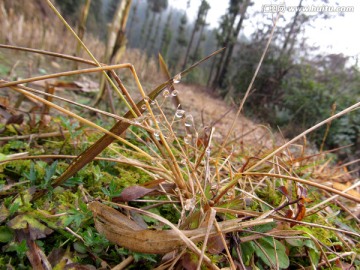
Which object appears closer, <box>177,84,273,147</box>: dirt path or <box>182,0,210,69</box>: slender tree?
<box>177,84,273,147</box>: dirt path

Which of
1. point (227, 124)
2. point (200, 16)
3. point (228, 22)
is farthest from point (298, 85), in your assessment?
point (200, 16)

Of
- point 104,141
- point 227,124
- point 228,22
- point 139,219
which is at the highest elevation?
point 228,22

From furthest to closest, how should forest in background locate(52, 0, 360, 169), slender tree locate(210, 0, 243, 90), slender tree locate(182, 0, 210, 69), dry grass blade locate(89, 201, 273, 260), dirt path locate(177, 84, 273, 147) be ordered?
slender tree locate(182, 0, 210, 69)
slender tree locate(210, 0, 243, 90)
forest in background locate(52, 0, 360, 169)
dirt path locate(177, 84, 273, 147)
dry grass blade locate(89, 201, 273, 260)


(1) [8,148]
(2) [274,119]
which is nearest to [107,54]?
(1) [8,148]

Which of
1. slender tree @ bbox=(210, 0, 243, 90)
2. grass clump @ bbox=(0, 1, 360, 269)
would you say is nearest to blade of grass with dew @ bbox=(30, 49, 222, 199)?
grass clump @ bbox=(0, 1, 360, 269)

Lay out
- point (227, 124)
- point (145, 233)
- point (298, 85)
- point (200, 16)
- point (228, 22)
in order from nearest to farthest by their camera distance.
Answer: point (145, 233) → point (227, 124) → point (298, 85) → point (228, 22) → point (200, 16)

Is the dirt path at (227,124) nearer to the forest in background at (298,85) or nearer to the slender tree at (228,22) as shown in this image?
→ the forest in background at (298,85)

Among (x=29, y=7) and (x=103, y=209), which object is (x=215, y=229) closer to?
(x=103, y=209)

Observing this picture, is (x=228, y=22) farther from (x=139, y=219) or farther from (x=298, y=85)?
(x=139, y=219)

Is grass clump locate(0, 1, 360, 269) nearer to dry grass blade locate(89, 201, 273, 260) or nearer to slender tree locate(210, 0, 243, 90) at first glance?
dry grass blade locate(89, 201, 273, 260)

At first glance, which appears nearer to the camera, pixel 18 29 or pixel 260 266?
pixel 260 266

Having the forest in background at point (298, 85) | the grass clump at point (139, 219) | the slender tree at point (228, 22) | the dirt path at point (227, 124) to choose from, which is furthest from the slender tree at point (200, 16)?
the grass clump at point (139, 219)
